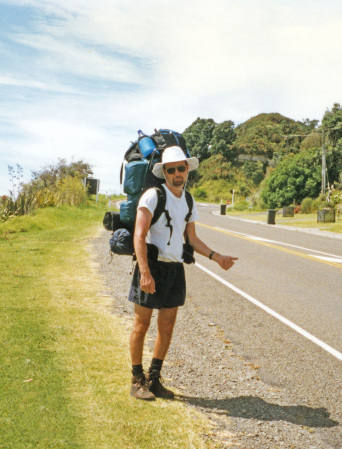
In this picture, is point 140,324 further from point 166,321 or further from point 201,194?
point 201,194

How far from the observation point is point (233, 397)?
184 inches

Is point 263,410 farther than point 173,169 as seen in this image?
Yes

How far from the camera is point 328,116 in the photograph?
5750cm

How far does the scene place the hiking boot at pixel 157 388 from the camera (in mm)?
4547

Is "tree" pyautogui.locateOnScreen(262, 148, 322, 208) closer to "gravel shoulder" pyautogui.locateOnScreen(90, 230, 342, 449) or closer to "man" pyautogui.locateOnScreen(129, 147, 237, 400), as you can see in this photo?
"gravel shoulder" pyautogui.locateOnScreen(90, 230, 342, 449)

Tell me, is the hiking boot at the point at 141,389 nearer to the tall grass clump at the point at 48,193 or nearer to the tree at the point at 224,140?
the tall grass clump at the point at 48,193

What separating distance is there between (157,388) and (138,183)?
1.80 metres

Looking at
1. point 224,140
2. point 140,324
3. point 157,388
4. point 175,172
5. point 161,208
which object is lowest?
point 157,388

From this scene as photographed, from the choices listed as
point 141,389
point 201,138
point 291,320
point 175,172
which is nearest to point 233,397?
point 141,389

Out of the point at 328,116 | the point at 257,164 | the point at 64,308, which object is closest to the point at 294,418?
the point at 64,308

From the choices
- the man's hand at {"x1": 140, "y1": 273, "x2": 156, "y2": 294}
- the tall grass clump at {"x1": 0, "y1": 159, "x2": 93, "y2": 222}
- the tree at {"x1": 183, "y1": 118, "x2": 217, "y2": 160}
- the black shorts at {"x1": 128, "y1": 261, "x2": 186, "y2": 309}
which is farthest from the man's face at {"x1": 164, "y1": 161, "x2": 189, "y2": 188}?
the tree at {"x1": 183, "y1": 118, "x2": 217, "y2": 160}

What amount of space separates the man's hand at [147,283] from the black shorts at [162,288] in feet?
0.35

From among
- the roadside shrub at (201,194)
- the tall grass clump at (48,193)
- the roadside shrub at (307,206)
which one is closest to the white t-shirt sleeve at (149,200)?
the tall grass clump at (48,193)

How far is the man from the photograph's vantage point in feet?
13.8
